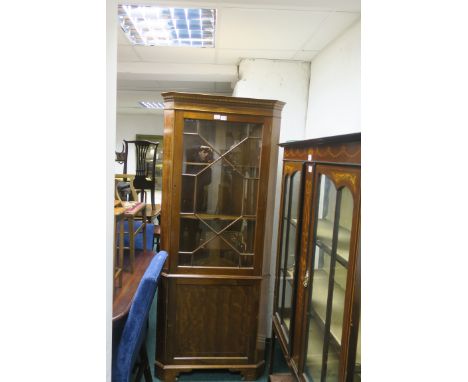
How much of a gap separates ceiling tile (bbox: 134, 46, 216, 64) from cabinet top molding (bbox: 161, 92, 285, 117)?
1.96 ft

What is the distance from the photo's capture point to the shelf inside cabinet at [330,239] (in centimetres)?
122

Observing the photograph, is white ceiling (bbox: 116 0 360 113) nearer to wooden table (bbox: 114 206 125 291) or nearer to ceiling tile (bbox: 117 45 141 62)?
ceiling tile (bbox: 117 45 141 62)

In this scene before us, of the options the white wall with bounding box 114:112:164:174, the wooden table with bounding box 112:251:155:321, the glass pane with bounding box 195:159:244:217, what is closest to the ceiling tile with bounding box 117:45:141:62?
the glass pane with bounding box 195:159:244:217

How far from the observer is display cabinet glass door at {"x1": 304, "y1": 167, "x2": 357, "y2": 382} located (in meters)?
1.22

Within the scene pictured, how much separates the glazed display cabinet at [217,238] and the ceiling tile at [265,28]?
17.4 inches

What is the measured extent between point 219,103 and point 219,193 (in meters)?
0.66

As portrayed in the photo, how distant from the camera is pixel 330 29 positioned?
1.88m

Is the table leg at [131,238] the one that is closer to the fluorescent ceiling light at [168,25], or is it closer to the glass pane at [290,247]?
the glass pane at [290,247]

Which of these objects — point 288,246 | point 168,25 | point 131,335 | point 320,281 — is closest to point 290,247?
point 288,246
